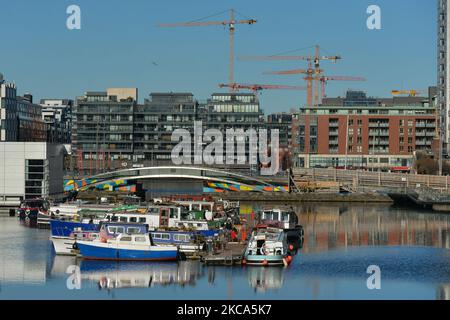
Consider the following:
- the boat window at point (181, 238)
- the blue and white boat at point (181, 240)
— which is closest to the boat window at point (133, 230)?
the blue and white boat at point (181, 240)

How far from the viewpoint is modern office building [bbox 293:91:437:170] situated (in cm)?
12106

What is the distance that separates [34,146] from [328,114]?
60037 millimetres

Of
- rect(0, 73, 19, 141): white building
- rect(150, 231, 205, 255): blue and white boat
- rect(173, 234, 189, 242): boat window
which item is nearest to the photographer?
rect(150, 231, 205, 255): blue and white boat

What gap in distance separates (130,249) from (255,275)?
20.3ft

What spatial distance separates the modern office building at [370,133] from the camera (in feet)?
397

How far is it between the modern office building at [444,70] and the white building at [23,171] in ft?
158

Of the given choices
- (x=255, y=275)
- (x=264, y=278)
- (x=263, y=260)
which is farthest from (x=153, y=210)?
(x=264, y=278)

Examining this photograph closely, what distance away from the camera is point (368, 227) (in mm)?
61375

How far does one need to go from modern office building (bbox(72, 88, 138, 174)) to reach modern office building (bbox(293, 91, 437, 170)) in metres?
24.0

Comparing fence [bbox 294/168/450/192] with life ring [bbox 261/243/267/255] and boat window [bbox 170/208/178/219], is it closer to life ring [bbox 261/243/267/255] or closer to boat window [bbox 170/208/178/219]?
boat window [bbox 170/208/178/219]

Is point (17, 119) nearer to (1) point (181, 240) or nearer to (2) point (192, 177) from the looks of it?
(2) point (192, 177)

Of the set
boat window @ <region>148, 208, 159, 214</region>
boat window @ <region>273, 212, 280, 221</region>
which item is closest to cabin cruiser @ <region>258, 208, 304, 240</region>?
boat window @ <region>273, 212, 280, 221</region>

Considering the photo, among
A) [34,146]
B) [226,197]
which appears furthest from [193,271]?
[226,197]
